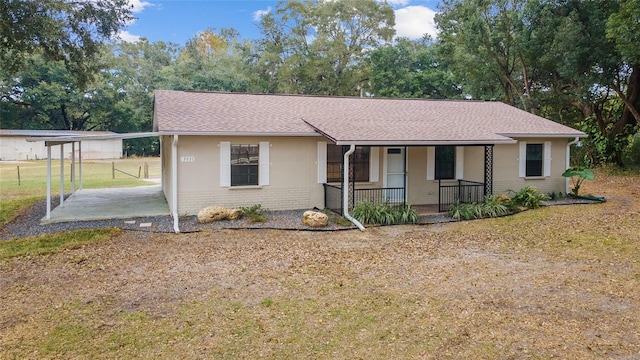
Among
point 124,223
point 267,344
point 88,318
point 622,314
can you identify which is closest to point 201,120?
point 124,223

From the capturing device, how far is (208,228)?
1003 centimetres

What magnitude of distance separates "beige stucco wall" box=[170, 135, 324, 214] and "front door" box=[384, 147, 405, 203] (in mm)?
2068

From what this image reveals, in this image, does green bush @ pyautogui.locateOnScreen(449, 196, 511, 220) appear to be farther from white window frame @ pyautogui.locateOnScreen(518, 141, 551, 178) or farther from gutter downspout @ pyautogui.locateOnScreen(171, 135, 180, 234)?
gutter downspout @ pyautogui.locateOnScreen(171, 135, 180, 234)

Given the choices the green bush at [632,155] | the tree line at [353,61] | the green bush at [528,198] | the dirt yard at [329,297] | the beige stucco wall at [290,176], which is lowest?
the dirt yard at [329,297]

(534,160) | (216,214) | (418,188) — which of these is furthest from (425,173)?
(216,214)

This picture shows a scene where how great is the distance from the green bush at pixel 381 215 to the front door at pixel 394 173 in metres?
1.70

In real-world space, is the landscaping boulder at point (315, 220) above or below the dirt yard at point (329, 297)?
above

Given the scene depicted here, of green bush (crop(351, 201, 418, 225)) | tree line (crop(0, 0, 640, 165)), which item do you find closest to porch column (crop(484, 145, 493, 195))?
green bush (crop(351, 201, 418, 225))

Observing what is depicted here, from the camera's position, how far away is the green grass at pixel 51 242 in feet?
26.2

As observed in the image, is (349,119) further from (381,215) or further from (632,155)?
(632,155)

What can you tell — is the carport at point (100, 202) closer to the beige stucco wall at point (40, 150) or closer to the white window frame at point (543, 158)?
the white window frame at point (543, 158)

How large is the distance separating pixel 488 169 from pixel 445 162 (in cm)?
140

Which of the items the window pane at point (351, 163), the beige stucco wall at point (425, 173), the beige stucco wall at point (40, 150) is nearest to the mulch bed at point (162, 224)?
the window pane at point (351, 163)

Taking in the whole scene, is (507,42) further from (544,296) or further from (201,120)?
(544,296)
